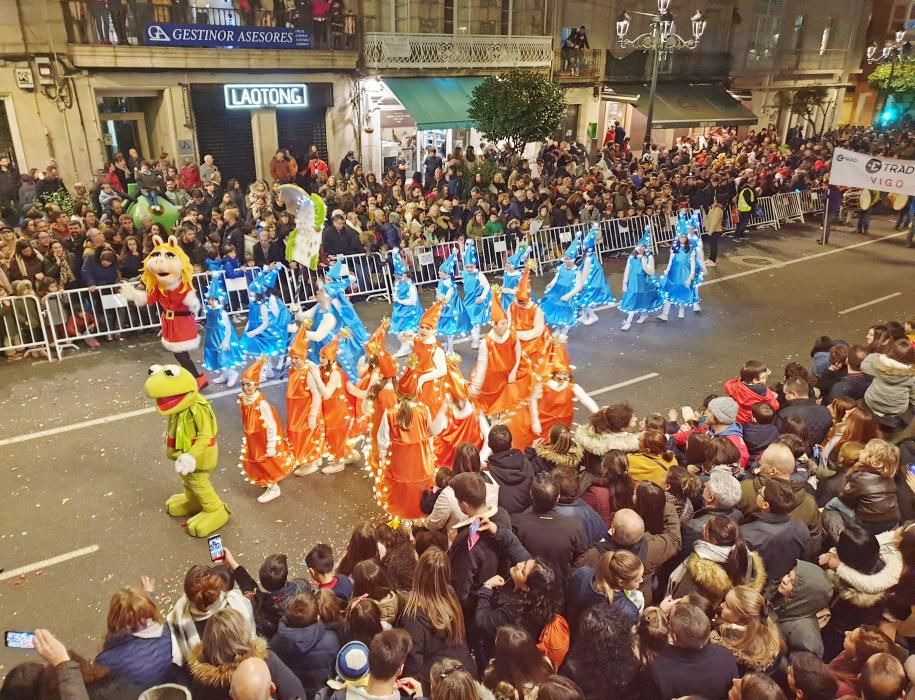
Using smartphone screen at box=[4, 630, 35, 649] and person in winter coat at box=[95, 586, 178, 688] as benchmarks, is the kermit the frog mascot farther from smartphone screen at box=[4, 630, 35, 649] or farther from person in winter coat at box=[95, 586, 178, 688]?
smartphone screen at box=[4, 630, 35, 649]

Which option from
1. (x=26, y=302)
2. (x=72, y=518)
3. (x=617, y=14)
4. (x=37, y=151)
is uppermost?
(x=617, y=14)

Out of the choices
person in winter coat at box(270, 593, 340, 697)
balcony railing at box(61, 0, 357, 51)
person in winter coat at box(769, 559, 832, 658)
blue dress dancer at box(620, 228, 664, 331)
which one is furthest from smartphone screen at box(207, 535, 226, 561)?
balcony railing at box(61, 0, 357, 51)

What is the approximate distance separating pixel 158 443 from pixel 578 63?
853 inches

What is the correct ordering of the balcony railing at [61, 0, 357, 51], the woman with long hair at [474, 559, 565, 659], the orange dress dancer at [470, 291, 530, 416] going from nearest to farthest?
the woman with long hair at [474, 559, 565, 659] < the orange dress dancer at [470, 291, 530, 416] < the balcony railing at [61, 0, 357, 51]

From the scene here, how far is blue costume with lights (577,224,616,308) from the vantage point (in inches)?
441

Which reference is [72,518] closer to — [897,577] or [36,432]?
[36,432]

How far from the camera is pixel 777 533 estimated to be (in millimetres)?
4191

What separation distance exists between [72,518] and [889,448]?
6951 millimetres

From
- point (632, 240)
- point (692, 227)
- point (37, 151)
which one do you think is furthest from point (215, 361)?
point (632, 240)

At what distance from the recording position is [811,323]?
1220cm

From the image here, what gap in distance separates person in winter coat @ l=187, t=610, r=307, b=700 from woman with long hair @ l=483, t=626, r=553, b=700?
3.33ft

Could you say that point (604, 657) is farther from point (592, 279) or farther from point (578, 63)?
point (578, 63)

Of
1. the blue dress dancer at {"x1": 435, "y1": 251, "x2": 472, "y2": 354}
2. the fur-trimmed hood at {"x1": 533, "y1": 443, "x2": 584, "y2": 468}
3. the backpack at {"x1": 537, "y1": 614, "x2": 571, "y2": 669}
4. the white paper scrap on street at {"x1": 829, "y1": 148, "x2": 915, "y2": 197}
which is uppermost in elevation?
the white paper scrap on street at {"x1": 829, "y1": 148, "x2": 915, "y2": 197}

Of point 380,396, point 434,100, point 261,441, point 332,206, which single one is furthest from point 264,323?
point 434,100
